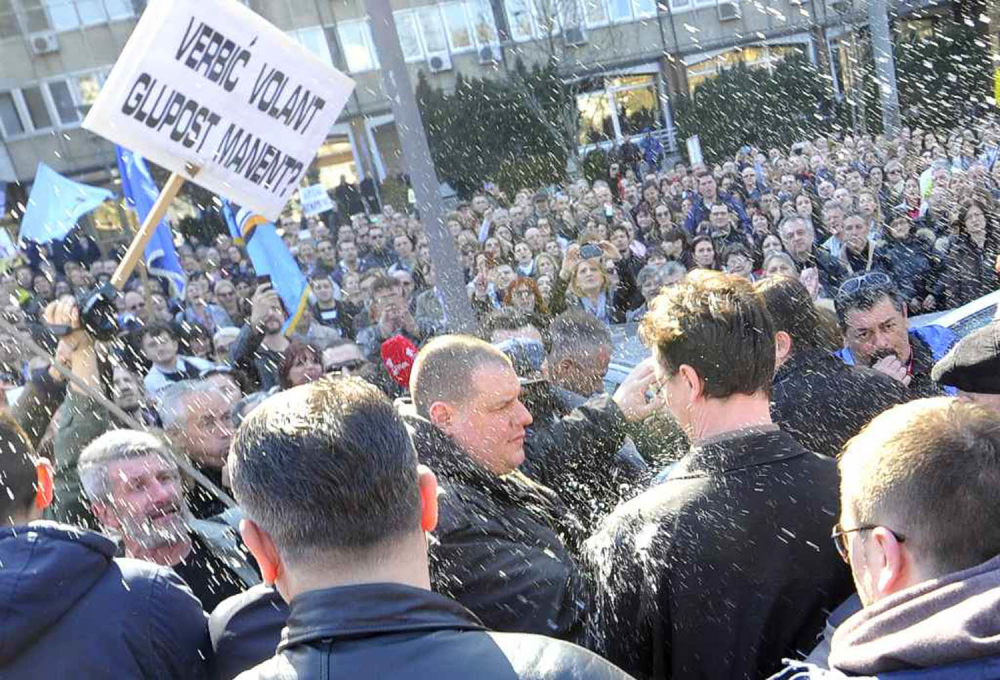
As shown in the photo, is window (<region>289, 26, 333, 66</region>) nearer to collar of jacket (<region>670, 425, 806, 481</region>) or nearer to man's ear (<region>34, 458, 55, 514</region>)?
man's ear (<region>34, 458, 55, 514</region>)

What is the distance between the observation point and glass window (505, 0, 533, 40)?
29.4 meters

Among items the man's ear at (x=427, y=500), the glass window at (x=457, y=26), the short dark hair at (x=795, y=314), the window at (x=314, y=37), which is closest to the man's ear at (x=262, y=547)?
the man's ear at (x=427, y=500)

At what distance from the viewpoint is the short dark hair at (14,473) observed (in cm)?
226

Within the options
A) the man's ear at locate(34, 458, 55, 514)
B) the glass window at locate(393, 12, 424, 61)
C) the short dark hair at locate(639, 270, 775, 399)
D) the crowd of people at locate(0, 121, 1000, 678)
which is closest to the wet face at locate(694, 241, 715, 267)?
the crowd of people at locate(0, 121, 1000, 678)

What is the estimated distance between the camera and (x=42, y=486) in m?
2.42

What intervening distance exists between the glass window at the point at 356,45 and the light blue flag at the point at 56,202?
2474 cm

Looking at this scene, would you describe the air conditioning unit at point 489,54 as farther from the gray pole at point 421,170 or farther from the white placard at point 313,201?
the gray pole at point 421,170

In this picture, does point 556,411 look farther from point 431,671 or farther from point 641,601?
point 431,671

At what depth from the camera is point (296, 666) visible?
138 cm

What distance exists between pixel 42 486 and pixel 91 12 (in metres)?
37.7

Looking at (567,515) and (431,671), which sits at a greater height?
(431,671)

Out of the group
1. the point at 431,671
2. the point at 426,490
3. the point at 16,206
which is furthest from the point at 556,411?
the point at 16,206

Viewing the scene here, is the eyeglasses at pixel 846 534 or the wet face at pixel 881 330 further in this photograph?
the wet face at pixel 881 330

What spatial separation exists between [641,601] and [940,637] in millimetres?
838
